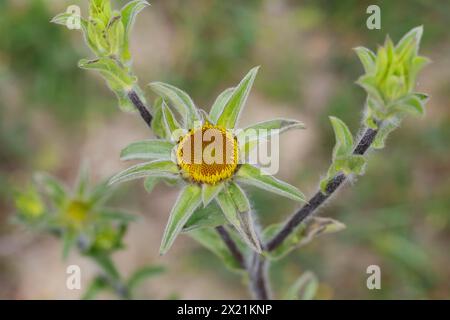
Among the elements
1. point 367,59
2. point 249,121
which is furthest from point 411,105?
point 249,121

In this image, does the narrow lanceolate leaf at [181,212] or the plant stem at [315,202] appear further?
the plant stem at [315,202]

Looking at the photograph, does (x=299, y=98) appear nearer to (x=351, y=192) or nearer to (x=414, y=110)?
(x=351, y=192)

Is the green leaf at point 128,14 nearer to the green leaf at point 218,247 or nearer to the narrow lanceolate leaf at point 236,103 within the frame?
the narrow lanceolate leaf at point 236,103

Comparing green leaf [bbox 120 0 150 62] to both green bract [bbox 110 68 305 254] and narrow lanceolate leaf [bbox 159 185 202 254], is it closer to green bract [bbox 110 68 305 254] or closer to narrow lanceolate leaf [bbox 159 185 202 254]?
green bract [bbox 110 68 305 254]

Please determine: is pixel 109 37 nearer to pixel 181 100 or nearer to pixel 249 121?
Answer: pixel 181 100

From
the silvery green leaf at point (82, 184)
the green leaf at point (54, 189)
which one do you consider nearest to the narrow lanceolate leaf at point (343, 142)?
the silvery green leaf at point (82, 184)

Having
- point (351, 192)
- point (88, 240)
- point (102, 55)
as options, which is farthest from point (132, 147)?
point (351, 192)
